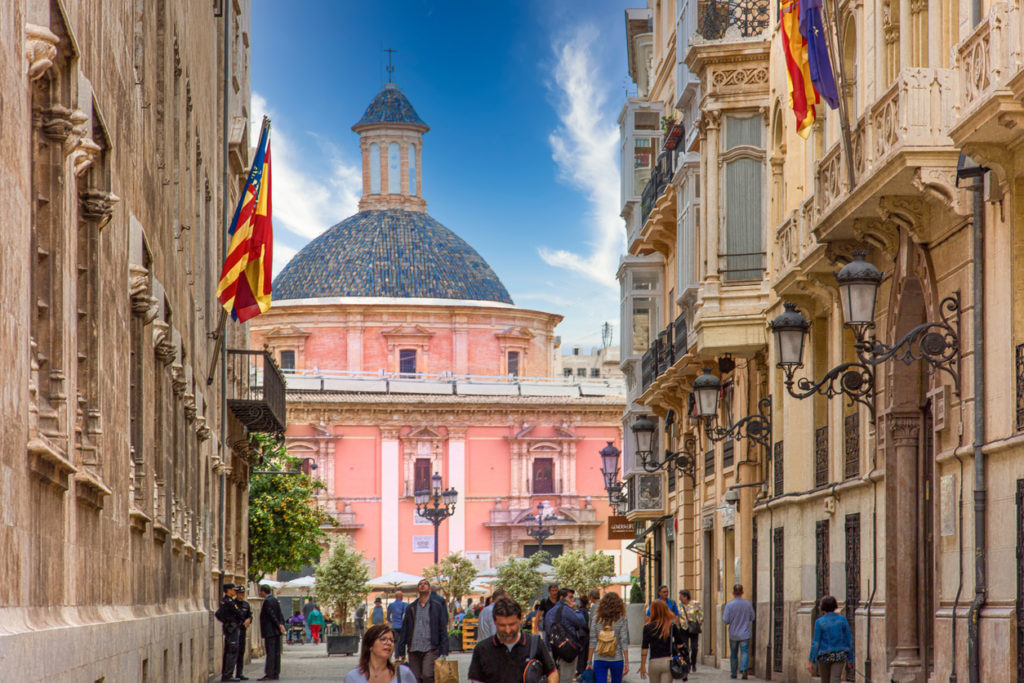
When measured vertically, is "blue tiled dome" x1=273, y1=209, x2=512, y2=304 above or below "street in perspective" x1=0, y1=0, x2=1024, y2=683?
above

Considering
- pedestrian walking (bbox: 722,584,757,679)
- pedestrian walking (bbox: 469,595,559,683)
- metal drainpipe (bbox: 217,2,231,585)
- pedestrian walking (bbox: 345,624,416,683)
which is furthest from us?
metal drainpipe (bbox: 217,2,231,585)

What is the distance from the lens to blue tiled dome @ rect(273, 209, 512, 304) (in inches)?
3339

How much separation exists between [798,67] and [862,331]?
5312mm

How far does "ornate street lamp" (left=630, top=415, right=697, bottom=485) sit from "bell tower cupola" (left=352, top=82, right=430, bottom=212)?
5710 cm

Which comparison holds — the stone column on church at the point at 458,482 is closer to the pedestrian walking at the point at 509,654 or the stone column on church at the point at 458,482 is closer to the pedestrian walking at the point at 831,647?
the pedestrian walking at the point at 831,647

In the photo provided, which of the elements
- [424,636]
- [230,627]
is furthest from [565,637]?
[230,627]

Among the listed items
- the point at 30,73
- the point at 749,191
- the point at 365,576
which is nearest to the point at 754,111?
the point at 749,191

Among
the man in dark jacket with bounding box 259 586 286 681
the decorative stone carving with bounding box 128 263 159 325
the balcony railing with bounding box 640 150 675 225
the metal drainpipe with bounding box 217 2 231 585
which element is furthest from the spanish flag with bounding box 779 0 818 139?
the balcony railing with bounding box 640 150 675 225

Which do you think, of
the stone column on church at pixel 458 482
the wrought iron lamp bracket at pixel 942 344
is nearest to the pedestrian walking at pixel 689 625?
the wrought iron lamp bracket at pixel 942 344

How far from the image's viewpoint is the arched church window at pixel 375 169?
307ft

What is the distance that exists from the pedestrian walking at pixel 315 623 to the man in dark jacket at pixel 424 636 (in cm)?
4127

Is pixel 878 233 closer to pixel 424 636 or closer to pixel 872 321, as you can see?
pixel 872 321

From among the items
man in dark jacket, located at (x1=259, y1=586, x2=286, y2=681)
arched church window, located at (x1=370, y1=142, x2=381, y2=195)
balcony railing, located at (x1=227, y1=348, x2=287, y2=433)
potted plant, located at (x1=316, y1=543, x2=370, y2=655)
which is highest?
arched church window, located at (x1=370, y1=142, x2=381, y2=195)

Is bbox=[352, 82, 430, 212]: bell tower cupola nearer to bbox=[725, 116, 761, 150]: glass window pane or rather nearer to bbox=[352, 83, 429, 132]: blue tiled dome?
bbox=[352, 83, 429, 132]: blue tiled dome
